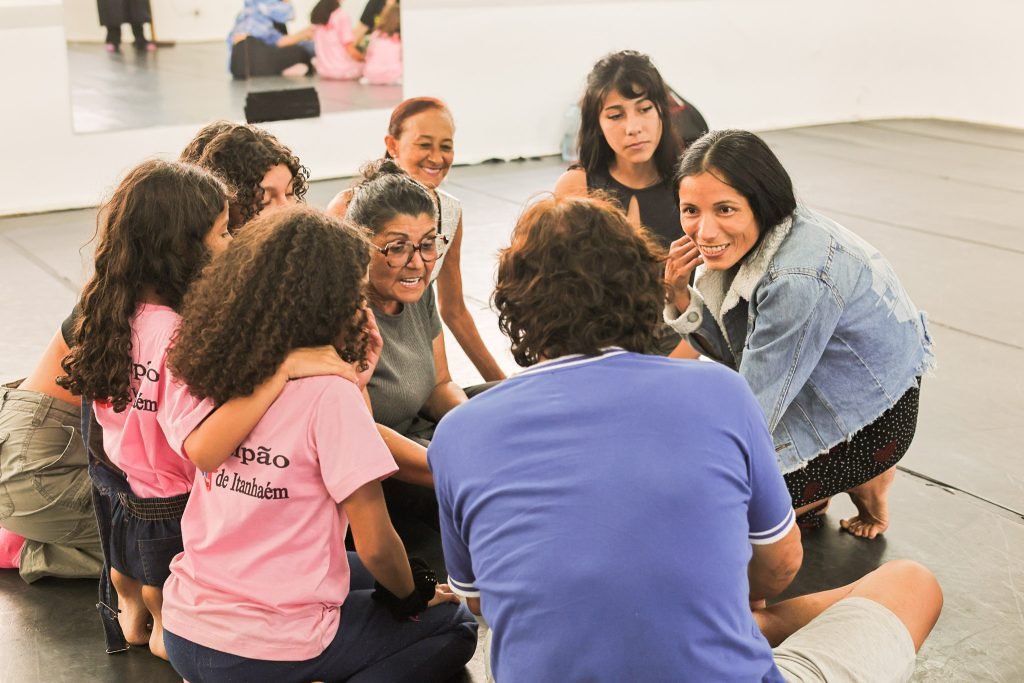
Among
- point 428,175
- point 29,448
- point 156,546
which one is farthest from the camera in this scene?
point 428,175

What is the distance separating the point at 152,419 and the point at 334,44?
5.92 metres

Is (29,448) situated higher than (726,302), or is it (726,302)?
(726,302)

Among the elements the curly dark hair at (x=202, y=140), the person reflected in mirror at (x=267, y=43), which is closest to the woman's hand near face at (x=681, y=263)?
the curly dark hair at (x=202, y=140)

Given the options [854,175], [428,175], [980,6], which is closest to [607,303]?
[428,175]

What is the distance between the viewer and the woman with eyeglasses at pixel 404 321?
266cm

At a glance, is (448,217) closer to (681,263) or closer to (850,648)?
(681,263)

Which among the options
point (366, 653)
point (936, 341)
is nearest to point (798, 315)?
point (366, 653)

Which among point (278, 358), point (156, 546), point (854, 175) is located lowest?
point (854, 175)

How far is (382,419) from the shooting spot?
9.24 ft

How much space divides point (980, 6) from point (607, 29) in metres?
3.83

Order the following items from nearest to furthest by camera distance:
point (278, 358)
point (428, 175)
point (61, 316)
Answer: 1. point (278, 358)
2. point (428, 175)
3. point (61, 316)

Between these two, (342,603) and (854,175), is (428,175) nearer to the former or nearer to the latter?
(342,603)

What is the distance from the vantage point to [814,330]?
8.03ft

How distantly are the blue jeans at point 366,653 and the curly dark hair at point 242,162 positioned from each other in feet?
3.19
